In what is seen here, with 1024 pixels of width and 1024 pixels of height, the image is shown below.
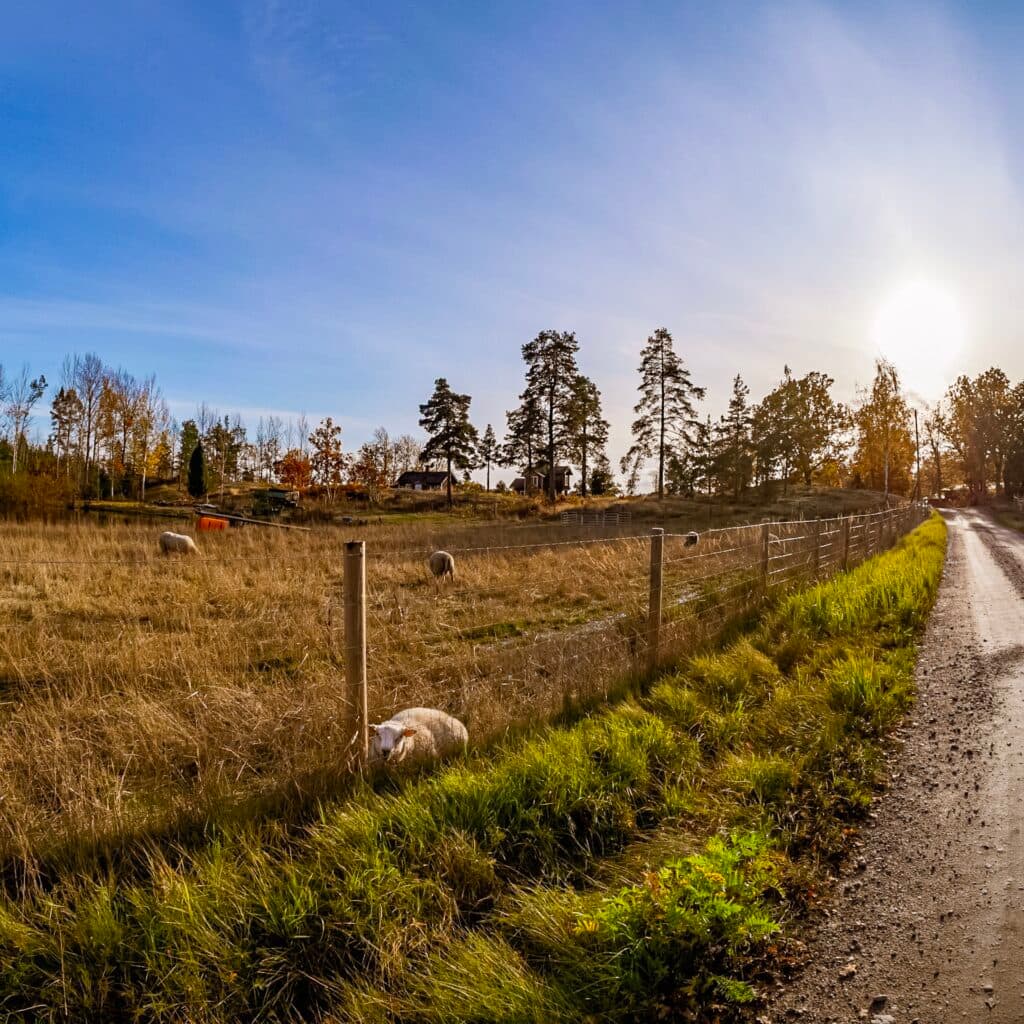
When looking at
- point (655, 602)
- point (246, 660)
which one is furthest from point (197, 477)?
point (655, 602)

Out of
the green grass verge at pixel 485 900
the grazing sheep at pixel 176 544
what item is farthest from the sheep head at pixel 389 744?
the grazing sheep at pixel 176 544

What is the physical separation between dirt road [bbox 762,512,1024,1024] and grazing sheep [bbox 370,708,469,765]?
232 centimetres

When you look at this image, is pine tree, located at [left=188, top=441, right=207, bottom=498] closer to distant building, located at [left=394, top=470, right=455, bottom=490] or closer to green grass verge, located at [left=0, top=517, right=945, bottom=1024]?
distant building, located at [left=394, top=470, right=455, bottom=490]

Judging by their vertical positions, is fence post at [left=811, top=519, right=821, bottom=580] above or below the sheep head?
above

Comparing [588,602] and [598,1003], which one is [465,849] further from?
[588,602]

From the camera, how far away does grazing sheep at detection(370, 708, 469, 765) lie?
377 cm

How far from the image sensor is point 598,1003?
210cm

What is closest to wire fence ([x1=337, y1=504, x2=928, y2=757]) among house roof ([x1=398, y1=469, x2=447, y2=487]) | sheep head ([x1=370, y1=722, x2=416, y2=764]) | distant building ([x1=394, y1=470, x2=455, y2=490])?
sheep head ([x1=370, y1=722, x2=416, y2=764])

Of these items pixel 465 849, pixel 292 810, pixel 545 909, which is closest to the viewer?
pixel 545 909

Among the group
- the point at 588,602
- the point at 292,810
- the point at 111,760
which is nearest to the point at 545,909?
the point at 292,810

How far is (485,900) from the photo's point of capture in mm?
2648

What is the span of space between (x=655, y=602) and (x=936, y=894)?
3397mm

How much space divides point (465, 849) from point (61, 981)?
61.4 inches

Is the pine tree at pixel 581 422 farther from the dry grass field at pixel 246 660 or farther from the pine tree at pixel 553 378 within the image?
the dry grass field at pixel 246 660
